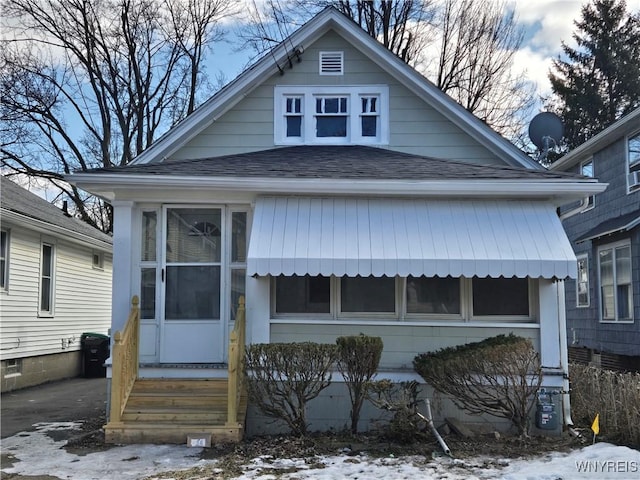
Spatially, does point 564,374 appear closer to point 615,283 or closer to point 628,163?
point 615,283

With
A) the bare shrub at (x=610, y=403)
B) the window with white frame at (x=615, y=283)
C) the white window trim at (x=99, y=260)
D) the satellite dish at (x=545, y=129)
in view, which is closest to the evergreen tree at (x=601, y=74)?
the window with white frame at (x=615, y=283)

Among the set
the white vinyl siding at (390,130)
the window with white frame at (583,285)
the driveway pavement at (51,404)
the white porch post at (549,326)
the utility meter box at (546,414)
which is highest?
the white vinyl siding at (390,130)

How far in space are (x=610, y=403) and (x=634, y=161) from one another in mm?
8892

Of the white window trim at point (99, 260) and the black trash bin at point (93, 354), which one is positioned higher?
the white window trim at point (99, 260)

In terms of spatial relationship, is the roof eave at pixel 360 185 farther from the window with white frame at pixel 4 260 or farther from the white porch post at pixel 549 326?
the window with white frame at pixel 4 260

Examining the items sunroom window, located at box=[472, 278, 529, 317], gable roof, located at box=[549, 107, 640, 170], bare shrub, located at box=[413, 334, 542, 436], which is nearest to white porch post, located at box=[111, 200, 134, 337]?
bare shrub, located at box=[413, 334, 542, 436]

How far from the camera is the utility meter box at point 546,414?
7586 millimetres

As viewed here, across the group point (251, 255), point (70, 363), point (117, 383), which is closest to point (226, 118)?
point (251, 255)

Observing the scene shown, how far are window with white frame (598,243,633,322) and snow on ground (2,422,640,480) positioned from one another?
27.7ft

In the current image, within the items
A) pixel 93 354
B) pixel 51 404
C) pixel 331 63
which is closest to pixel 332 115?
pixel 331 63

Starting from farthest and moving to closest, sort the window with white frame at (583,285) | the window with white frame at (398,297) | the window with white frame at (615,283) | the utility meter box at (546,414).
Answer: the window with white frame at (583,285)
the window with white frame at (615,283)
the window with white frame at (398,297)
the utility meter box at (546,414)

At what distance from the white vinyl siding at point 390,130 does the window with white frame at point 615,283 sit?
6.14m

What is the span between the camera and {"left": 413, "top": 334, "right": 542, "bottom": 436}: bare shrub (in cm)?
704

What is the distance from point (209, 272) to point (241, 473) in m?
→ 3.31
